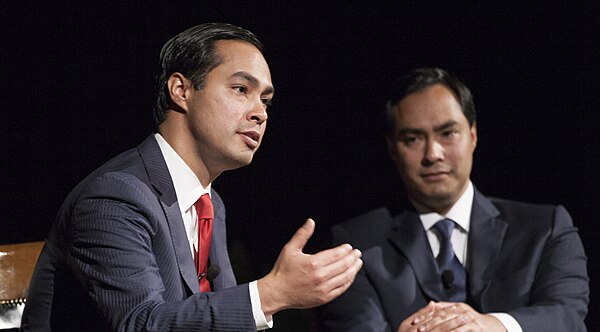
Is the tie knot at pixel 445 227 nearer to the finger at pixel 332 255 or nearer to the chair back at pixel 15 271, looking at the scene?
the finger at pixel 332 255

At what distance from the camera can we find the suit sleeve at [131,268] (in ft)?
5.62

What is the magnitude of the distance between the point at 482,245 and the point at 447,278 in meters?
0.16

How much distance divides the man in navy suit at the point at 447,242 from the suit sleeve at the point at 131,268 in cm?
100

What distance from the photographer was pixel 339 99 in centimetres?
335

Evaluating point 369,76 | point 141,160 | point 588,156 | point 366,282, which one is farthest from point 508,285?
point 141,160

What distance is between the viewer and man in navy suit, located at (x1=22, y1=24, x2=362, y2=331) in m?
1.72

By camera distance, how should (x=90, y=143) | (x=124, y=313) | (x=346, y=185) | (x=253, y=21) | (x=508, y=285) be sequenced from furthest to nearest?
(x=346, y=185), (x=253, y=21), (x=90, y=143), (x=508, y=285), (x=124, y=313)

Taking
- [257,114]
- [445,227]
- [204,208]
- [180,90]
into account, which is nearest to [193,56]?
[180,90]

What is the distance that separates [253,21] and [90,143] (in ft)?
2.36

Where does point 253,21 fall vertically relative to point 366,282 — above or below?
above

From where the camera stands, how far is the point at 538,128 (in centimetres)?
336

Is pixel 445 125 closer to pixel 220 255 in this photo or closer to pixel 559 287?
pixel 559 287

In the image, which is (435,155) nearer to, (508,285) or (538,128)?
(508,285)

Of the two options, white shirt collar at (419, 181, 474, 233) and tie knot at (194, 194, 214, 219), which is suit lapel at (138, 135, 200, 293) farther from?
white shirt collar at (419, 181, 474, 233)
